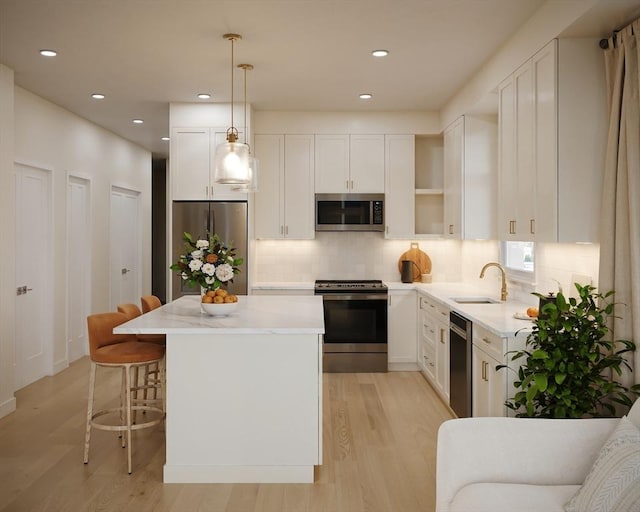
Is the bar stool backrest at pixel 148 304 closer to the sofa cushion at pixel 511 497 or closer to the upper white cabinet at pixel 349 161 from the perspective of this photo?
the upper white cabinet at pixel 349 161

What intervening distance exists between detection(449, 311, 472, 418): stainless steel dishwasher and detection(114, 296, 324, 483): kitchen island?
1226 mm

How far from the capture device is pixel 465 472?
2.26 metres

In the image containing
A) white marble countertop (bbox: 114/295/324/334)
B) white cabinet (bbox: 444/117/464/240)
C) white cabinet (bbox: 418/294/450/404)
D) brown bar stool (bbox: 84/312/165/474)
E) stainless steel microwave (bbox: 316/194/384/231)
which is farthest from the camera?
stainless steel microwave (bbox: 316/194/384/231)

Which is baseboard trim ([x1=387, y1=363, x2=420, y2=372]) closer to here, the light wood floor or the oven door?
the oven door

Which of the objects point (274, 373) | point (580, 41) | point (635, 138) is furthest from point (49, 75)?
point (635, 138)

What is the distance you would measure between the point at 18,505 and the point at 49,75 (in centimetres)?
347

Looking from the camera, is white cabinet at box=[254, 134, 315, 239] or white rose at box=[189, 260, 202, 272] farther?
white cabinet at box=[254, 134, 315, 239]

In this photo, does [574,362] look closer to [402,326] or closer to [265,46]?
[265,46]

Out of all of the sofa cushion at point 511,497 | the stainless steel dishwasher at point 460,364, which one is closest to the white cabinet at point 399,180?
the stainless steel dishwasher at point 460,364

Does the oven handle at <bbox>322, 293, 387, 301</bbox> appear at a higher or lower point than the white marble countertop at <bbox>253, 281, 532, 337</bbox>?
lower

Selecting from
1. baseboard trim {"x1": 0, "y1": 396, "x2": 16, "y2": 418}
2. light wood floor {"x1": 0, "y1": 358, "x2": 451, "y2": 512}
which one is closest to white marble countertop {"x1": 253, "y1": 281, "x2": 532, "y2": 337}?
light wood floor {"x1": 0, "y1": 358, "x2": 451, "y2": 512}

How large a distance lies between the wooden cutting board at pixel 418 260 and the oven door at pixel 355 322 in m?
0.71

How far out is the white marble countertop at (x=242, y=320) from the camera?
327cm

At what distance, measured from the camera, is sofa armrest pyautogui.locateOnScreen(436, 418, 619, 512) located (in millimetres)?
2252
